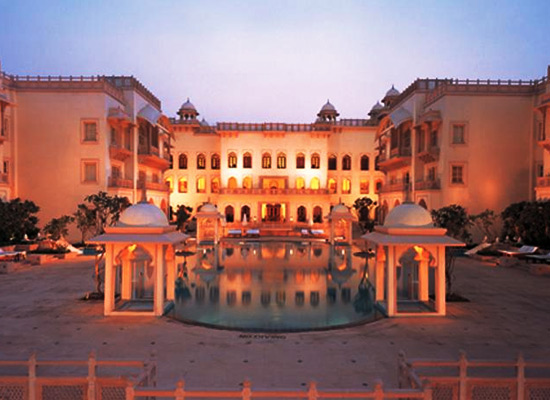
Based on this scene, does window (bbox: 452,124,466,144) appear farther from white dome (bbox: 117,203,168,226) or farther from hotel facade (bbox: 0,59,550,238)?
white dome (bbox: 117,203,168,226)

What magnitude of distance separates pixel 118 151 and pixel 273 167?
16.1 metres

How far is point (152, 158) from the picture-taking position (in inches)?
1142

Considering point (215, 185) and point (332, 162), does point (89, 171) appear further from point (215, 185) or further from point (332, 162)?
point (332, 162)

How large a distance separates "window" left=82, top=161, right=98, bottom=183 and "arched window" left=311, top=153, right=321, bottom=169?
65.3ft

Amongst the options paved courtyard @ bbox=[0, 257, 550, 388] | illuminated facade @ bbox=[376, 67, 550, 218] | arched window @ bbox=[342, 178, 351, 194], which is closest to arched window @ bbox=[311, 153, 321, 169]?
arched window @ bbox=[342, 178, 351, 194]

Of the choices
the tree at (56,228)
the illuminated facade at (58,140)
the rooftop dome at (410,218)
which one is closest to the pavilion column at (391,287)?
the rooftop dome at (410,218)

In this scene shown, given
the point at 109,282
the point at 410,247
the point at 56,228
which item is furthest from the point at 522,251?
the point at 56,228

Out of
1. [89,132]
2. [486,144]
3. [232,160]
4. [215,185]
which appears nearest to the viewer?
[486,144]

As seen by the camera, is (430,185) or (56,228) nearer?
(56,228)

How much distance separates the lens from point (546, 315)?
940 centimetres

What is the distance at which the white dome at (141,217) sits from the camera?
9.62 metres

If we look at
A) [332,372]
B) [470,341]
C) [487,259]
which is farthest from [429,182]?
[332,372]

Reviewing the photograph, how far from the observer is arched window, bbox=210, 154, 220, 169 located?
39.4m

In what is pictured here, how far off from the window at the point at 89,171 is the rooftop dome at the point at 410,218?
19508mm
